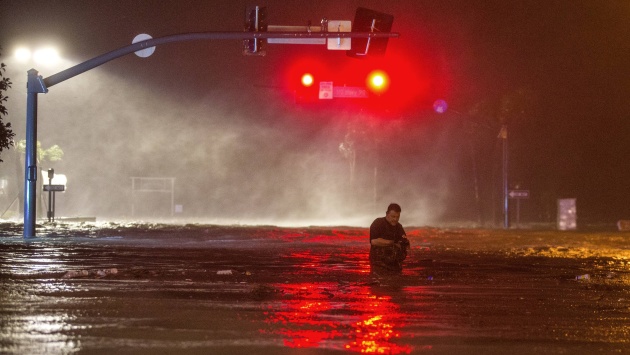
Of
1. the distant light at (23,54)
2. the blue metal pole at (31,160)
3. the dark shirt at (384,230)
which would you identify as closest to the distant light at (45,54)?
the distant light at (23,54)

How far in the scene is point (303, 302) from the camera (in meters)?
10.5

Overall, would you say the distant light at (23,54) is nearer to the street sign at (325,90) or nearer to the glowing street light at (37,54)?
the glowing street light at (37,54)

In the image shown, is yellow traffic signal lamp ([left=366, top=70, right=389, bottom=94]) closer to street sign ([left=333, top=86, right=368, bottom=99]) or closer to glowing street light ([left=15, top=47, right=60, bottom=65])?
street sign ([left=333, top=86, right=368, bottom=99])

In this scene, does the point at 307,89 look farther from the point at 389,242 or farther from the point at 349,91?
the point at 389,242

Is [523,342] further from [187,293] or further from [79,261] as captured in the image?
[79,261]

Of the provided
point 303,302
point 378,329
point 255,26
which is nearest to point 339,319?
point 378,329

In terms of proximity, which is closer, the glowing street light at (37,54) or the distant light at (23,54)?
the glowing street light at (37,54)

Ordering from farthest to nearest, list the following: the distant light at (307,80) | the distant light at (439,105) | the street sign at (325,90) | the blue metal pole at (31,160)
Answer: the distant light at (439,105), the blue metal pole at (31,160), the street sign at (325,90), the distant light at (307,80)

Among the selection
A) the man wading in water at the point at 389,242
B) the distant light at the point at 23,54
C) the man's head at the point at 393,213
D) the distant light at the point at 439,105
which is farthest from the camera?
the distant light at the point at 23,54

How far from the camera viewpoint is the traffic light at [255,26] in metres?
19.2

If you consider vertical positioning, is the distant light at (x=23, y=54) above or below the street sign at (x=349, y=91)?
above

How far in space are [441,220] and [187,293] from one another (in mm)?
37733

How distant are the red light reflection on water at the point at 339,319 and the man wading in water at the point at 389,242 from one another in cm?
237

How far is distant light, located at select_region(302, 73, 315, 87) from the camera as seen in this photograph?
22.9 m
